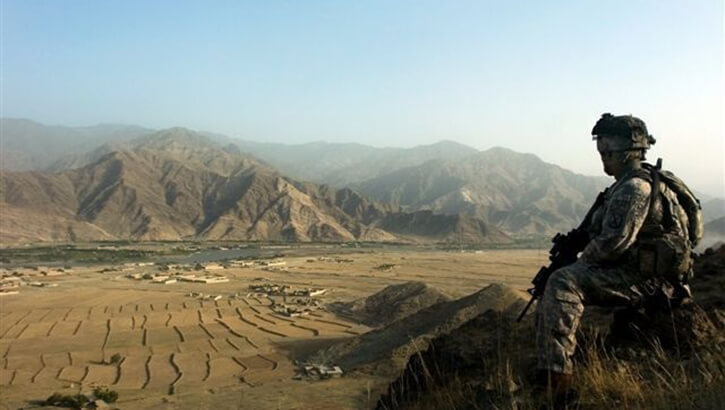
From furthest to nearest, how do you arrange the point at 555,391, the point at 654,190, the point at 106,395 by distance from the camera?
the point at 106,395 < the point at 654,190 < the point at 555,391

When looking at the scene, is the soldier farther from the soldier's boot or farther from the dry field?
the dry field

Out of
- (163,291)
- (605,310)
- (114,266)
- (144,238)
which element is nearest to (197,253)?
(114,266)

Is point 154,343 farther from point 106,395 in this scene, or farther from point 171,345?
point 106,395

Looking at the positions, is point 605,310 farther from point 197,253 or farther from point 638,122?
point 197,253

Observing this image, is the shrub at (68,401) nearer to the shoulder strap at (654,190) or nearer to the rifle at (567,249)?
the rifle at (567,249)

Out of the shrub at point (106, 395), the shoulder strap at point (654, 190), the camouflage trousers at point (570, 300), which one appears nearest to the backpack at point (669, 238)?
the shoulder strap at point (654, 190)

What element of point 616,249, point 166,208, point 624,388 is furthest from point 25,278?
point 166,208
